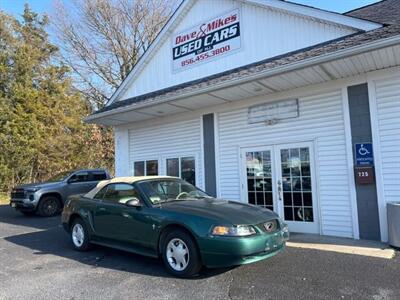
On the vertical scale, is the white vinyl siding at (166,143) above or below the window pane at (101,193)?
above

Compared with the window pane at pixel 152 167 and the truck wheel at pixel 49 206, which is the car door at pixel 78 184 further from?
the window pane at pixel 152 167

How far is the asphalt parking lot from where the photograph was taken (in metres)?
4.56

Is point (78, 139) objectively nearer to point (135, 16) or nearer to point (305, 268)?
point (135, 16)

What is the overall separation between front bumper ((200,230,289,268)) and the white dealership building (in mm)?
3561

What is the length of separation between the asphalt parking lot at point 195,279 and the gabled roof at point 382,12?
15.9 ft

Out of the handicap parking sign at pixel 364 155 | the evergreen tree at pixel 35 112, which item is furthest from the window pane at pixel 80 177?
the handicap parking sign at pixel 364 155

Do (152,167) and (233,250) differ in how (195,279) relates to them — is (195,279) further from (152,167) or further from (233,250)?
(152,167)

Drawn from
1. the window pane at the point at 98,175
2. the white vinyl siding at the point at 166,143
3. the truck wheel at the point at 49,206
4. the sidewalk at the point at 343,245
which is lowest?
the sidewalk at the point at 343,245

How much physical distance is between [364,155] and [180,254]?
4.55 metres

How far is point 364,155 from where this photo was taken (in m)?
7.50

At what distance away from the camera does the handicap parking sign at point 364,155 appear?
292 inches

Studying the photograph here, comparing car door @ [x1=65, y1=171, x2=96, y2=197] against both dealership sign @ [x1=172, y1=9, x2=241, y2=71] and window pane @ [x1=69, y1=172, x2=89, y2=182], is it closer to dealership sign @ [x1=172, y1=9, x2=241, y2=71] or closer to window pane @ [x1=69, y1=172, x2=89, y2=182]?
window pane @ [x1=69, y1=172, x2=89, y2=182]

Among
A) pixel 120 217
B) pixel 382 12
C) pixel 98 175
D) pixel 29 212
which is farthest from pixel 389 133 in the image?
pixel 29 212

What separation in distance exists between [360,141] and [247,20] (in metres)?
4.46
